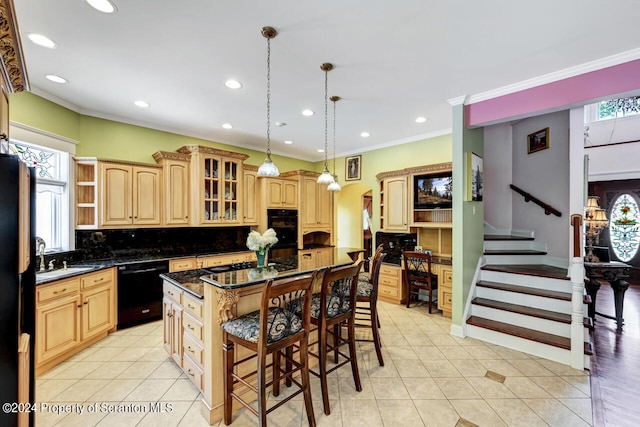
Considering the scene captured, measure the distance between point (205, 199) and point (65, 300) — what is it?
2104mm

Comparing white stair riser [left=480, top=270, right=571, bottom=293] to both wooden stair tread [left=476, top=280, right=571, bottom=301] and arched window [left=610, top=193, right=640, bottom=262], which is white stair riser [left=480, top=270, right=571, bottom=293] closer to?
wooden stair tread [left=476, top=280, right=571, bottom=301]

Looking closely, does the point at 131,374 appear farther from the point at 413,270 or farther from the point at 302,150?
the point at 302,150

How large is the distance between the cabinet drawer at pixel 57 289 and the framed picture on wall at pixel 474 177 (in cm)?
454

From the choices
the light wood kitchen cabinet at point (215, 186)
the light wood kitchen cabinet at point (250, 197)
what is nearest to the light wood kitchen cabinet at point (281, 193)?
the light wood kitchen cabinet at point (250, 197)

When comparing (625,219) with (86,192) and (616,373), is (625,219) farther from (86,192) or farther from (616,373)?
(86,192)

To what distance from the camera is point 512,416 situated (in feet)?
6.39

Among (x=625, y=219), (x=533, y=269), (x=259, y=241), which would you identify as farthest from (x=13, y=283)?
(x=625, y=219)

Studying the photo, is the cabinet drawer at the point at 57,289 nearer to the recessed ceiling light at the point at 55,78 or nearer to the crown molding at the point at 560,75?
the recessed ceiling light at the point at 55,78

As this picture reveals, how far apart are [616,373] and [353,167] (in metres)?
4.63

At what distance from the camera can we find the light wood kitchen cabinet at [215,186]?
4.22 metres

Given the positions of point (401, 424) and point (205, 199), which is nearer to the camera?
point (401, 424)

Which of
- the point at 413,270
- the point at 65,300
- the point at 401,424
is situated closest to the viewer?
the point at 401,424

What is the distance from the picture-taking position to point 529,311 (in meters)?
3.03

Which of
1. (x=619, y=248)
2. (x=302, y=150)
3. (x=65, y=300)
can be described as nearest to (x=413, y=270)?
(x=302, y=150)
